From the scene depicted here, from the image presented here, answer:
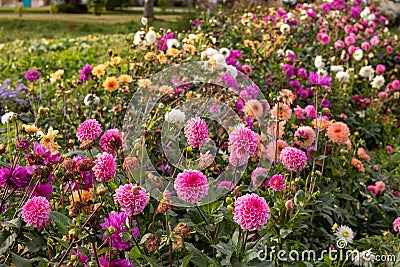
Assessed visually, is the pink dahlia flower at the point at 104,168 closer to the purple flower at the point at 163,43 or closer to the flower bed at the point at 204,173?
the flower bed at the point at 204,173

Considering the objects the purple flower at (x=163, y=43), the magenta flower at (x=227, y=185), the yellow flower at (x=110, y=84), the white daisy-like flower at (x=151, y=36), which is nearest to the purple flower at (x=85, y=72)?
the yellow flower at (x=110, y=84)

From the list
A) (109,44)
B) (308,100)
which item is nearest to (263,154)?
(308,100)

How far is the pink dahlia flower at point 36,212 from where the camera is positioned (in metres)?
1.24

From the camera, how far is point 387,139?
3590 millimetres

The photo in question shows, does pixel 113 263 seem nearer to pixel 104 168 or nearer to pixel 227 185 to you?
pixel 104 168

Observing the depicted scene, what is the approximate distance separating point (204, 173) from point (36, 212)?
724 millimetres

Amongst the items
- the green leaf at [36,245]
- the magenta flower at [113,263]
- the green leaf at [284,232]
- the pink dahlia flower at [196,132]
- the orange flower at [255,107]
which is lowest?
the green leaf at [36,245]

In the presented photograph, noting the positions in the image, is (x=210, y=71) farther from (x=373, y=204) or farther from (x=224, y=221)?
(x=224, y=221)

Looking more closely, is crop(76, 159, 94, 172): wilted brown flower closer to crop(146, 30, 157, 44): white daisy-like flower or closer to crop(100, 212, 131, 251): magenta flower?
crop(100, 212, 131, 251): magenta flower

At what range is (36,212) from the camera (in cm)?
125

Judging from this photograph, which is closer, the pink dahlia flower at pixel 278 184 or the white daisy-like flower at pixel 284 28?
the pink dahlia flower at pixel 278 184

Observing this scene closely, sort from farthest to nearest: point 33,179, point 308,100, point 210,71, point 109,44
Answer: point 109,44, point 308,100, point 210,71, point 33,179

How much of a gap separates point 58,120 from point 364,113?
2000 mm

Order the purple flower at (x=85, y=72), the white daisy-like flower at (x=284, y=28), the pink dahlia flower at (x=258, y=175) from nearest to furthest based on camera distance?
1. the pink dahlia flower at (x=258, y=175)
2. the purple flower at (x=85, y=72)
3. the white daisy-like flower at (x=284, y=28)
